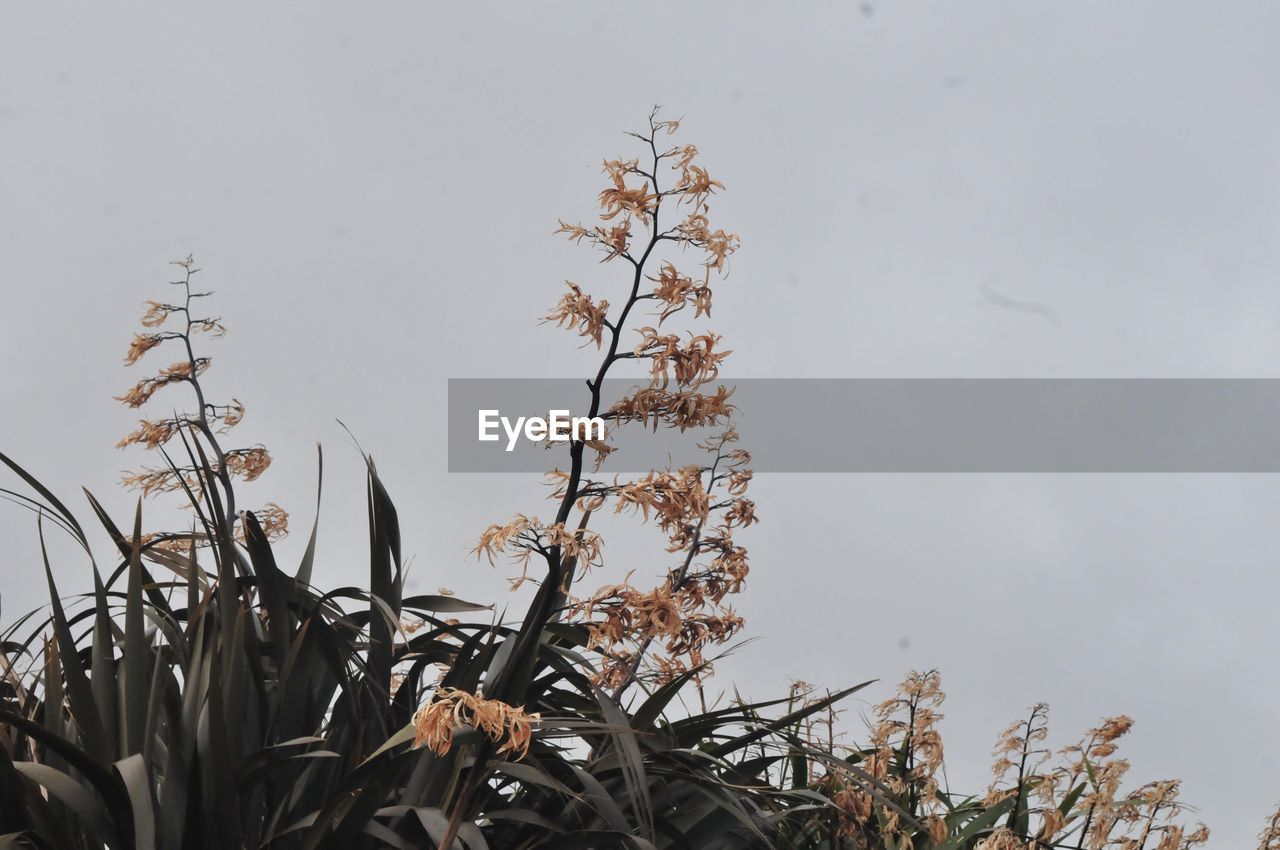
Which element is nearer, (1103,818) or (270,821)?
(270,821)

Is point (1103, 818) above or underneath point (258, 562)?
underneath

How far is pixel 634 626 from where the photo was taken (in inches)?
120

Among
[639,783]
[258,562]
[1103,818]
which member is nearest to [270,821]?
[258,562]

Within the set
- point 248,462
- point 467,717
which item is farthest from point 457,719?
point 248,462

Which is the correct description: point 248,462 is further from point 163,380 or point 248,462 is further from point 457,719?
point 457,719

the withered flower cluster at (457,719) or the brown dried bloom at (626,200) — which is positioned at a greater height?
the brown dried bloom at (626,200)

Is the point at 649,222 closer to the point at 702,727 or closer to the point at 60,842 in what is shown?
the point at 702,727

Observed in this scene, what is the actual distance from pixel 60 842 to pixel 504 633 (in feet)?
4.04

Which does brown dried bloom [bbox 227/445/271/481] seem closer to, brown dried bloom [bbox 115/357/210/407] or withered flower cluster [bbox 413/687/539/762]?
brown dried bloom [bbox 115/357/210/407]

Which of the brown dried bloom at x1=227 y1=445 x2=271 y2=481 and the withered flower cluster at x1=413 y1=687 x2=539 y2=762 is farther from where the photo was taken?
the brown dried bloom at x1=227 y1=445 x2=271 y2=481

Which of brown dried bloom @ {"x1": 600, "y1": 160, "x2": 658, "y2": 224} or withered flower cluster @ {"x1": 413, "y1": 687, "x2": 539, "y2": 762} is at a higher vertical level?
brown dried bloom @ {"x1": 600, "y1": 160, "x2": 658, "y2": 224}

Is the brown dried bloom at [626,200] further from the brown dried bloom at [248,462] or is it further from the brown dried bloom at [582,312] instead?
the brown dried bloom at [248,462]

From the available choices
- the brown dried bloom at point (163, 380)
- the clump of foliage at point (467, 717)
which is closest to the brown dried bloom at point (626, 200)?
the clump of foliage at point (467, 717)

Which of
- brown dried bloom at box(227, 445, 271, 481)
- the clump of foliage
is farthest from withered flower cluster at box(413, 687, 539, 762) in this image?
brown dried bloom at box(227, 445, 271, 481)
